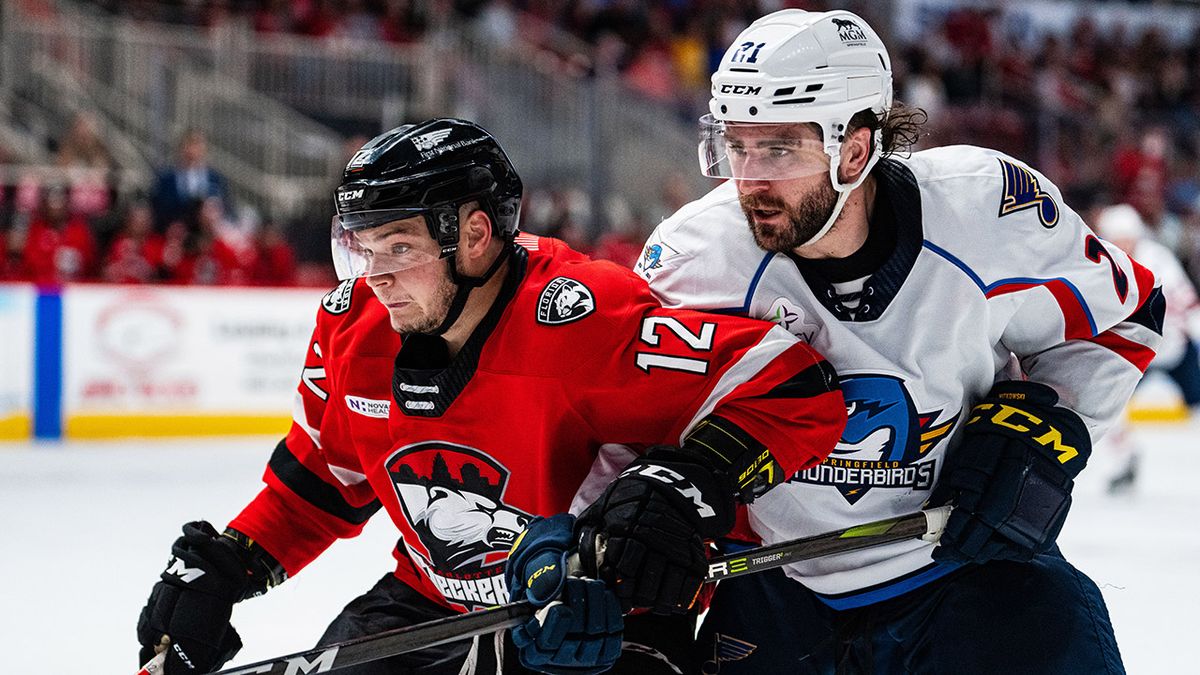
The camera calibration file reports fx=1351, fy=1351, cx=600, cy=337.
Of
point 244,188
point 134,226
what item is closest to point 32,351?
point 134,226

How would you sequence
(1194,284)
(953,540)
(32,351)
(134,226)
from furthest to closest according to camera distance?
(1194,284), (134,226), (32,351), (953,540)

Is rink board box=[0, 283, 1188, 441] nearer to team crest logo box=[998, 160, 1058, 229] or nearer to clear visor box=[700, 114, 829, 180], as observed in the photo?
clear visor box=[700, 114, 829, 180]

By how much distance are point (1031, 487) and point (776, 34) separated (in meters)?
0.88

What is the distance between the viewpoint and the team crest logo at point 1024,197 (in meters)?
2.31

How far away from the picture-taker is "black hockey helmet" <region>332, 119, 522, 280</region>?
2115mm

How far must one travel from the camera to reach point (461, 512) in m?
2.21

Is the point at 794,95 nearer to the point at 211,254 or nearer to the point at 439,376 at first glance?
the point at 439,376

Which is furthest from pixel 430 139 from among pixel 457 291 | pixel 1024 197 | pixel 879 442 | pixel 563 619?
pixel 1024 197

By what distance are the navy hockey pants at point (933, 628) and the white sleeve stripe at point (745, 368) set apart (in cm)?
45

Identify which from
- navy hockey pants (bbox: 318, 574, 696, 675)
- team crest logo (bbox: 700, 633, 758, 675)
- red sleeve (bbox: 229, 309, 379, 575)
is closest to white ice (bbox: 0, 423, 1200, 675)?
team crest logo (bbox: 700, 633, 758, 675)

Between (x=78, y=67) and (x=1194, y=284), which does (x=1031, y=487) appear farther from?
(x=1194, y=284)

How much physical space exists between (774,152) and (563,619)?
2.88 ft

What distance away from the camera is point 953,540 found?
2.25 metres

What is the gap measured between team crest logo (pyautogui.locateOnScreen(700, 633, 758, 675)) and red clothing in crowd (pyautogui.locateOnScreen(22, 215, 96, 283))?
5.95m
